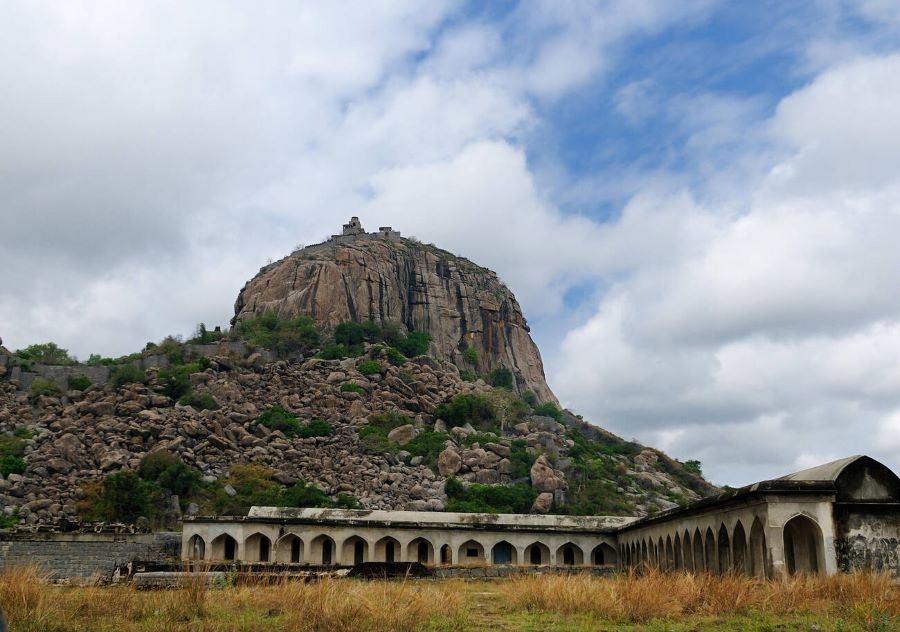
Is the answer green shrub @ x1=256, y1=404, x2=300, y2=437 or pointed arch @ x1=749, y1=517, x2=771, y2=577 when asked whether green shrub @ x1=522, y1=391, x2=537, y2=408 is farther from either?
pointed arch @ x1=749, y1=517, x2=771, y2=577

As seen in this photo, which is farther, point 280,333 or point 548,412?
point 548,412

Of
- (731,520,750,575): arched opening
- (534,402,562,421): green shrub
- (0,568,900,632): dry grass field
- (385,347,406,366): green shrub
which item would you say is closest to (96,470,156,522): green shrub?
(731,520,750,575): arched opening

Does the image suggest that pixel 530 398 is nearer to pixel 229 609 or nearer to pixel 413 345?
pixel 413 345

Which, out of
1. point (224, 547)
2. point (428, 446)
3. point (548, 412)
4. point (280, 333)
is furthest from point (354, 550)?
point (548, 412)

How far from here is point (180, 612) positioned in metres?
12.5

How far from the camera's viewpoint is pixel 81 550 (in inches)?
1503

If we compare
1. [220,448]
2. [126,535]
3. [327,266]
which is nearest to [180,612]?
[126,535]

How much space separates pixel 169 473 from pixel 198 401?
15.8m

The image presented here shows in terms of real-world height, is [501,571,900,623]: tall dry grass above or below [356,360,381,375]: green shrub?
below

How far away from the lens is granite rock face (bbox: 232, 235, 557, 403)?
105 m

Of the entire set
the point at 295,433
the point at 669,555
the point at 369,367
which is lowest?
the point at 669,555

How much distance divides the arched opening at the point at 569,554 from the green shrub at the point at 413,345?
57.2m

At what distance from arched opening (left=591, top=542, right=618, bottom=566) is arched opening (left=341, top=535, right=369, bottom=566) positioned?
11.5 meters

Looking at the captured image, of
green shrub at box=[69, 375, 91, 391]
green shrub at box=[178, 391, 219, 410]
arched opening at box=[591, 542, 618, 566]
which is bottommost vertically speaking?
arched opening at box=[591, 542, 618, 566]
